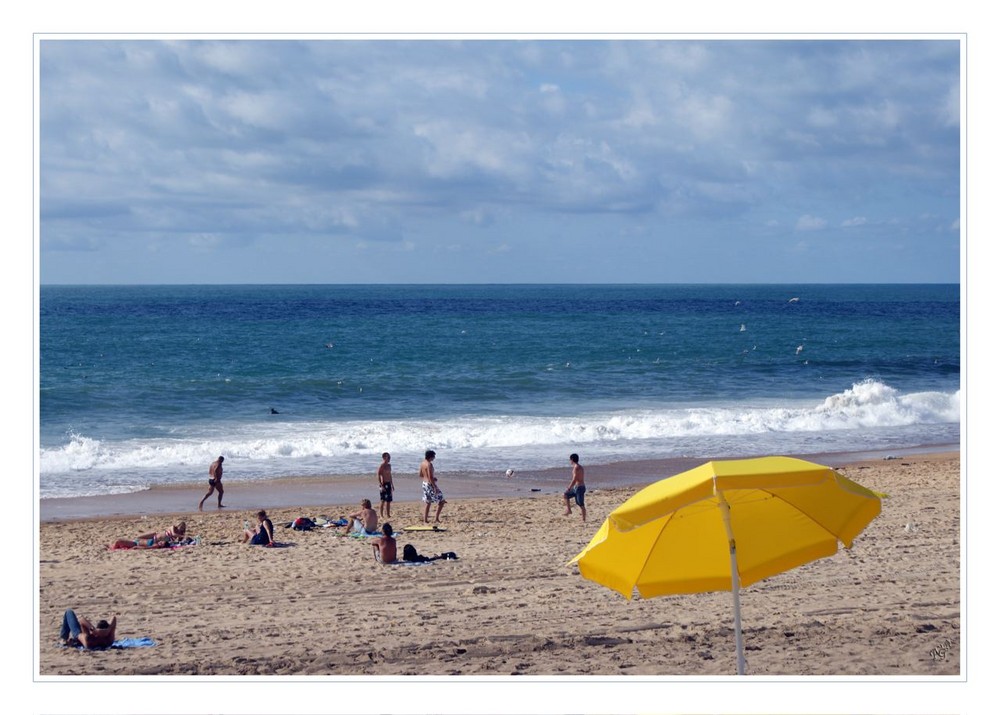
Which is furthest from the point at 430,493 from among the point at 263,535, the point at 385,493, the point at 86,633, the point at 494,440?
the point at 494,440

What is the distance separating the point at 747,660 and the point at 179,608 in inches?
226

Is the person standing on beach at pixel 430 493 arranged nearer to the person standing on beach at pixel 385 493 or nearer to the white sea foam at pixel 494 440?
the person standing on beach at pixel 385 493

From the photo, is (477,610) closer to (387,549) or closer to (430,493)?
(387,549)

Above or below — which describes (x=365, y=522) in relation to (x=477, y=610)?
above

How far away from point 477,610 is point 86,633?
365 centimetres

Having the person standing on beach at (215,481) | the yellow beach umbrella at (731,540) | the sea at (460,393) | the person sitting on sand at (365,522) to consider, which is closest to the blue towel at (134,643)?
the sea at (460,393)

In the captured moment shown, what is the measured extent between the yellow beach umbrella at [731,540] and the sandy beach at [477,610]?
4.59 ft

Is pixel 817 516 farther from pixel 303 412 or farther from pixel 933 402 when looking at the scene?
pixel 933 402

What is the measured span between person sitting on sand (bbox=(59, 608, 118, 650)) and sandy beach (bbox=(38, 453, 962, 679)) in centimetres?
14

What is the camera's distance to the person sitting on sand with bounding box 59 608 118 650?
8.77m

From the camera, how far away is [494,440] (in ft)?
76.5

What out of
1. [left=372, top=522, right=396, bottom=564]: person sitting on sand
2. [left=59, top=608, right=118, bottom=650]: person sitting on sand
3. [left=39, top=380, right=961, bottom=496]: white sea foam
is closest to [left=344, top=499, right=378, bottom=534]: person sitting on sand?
[left=372, top=522, right=396, bottom=564]: person sitting on sand

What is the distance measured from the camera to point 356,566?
11.7 meters

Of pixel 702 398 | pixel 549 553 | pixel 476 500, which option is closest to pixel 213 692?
pixel 549 553
